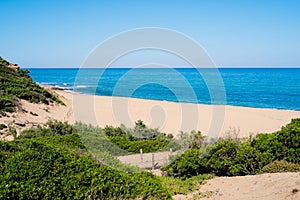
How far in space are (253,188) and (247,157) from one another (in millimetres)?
1597

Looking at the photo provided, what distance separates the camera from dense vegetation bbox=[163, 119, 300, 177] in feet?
27.2

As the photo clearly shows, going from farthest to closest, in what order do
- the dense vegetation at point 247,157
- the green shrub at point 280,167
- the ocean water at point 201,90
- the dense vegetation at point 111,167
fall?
the ocean water at point 201,90 → the dense vegetation at point 247,157 → the green shrub at point 280,167 → the dense vegetation at point 111,167

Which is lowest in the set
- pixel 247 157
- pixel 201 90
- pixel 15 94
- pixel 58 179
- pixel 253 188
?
pixel 253 188

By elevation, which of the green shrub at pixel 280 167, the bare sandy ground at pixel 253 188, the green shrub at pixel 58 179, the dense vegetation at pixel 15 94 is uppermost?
the dense vegetation at pixel 15 94

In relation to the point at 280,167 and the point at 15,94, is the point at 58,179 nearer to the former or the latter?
the point at 280,167

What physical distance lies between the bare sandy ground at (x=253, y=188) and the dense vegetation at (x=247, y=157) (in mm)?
539

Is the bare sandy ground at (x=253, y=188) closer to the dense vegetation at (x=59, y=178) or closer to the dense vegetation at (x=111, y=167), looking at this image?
the dense vegetation at (x=111, y=167)

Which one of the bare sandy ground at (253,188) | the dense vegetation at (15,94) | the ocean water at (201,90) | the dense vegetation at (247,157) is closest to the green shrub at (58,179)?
the bare sandy ground at (253,188)

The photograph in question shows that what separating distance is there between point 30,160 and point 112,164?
2.77 meters

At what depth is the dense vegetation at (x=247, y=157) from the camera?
8281 mm

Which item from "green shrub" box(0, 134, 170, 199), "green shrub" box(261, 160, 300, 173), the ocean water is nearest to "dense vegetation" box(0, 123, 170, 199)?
"green shrub" box(0, 134, 170, 199)

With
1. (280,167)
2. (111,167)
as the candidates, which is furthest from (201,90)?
(111,167)

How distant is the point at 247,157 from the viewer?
848 cm

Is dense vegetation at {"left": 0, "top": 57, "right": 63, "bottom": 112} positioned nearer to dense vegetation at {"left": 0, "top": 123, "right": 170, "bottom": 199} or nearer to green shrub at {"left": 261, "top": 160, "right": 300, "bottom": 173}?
dense vegetation at {"left": 0, "top": 123, "right": 170, "bottom": 199}
